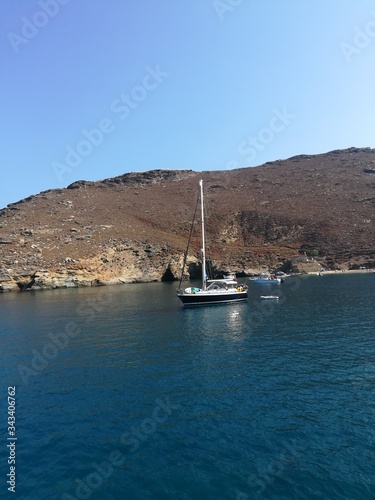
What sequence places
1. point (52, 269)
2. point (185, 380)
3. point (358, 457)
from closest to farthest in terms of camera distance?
1. point (358, 457)
2. point (185, 380)
3. point (52, 269)

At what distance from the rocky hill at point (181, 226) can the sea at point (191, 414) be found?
63.2 m

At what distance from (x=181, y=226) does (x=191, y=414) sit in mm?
108435

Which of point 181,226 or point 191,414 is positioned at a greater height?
point 181,226

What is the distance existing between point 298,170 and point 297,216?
50.3 metres

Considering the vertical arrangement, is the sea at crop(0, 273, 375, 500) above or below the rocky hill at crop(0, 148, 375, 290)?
below

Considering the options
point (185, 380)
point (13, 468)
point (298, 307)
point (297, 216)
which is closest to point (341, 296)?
point (298, 307)

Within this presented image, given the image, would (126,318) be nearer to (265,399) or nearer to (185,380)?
(185,380)

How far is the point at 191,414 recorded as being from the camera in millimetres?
14695

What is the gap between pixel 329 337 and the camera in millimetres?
26469

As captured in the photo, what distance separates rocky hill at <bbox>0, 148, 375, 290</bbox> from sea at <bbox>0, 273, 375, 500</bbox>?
63184 millimetres

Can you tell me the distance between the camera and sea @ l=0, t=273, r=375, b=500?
10594 millimetres

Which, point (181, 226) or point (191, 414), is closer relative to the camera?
point (191, 414)

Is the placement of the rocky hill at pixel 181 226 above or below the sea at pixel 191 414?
above

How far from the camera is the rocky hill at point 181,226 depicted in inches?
3595
